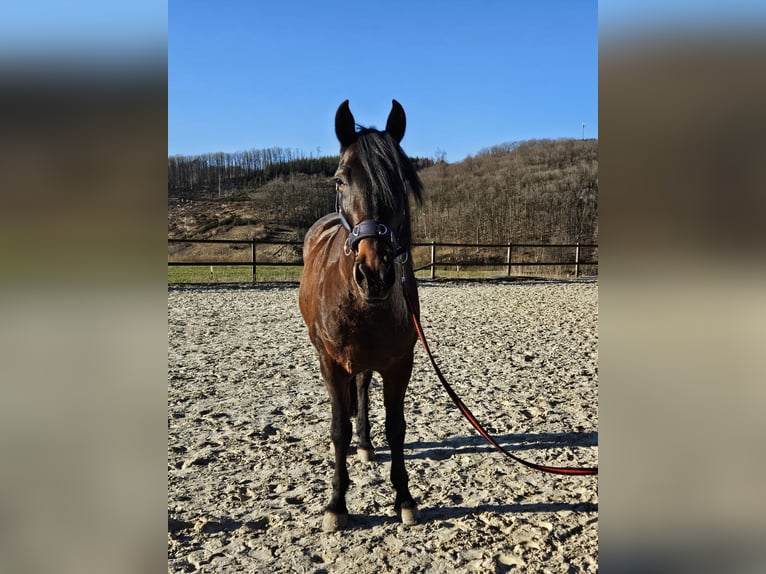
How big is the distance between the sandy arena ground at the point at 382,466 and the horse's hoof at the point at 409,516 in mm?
48

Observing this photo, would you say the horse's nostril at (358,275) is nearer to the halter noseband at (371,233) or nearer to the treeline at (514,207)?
the halter noseband at (371,233)

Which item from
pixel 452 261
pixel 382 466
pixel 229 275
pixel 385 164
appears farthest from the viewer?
pixel 452 261

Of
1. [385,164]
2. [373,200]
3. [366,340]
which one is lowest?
[366,340]

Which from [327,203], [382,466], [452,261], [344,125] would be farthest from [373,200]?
[327,203]

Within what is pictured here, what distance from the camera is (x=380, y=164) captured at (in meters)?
2.37

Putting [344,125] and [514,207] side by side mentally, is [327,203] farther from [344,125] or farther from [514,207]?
[344,125]

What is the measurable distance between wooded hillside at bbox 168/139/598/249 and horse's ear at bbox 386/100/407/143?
18.3 meters

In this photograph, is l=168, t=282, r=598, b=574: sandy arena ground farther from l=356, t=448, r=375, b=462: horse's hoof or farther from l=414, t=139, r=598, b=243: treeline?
l=414, t=139, r=598, b=243: treeline

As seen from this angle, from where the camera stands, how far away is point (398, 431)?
306cm

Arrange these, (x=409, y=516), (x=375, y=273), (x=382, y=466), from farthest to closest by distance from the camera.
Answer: (x=382, y=466) → (x=409, y=516) → (x=375, y=273)

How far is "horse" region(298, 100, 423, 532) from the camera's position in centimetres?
230

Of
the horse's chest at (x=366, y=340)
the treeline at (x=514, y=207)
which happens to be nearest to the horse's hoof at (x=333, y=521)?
the horse's chest at (x=366, y=340)

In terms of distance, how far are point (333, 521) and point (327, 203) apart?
21543 millimetres
